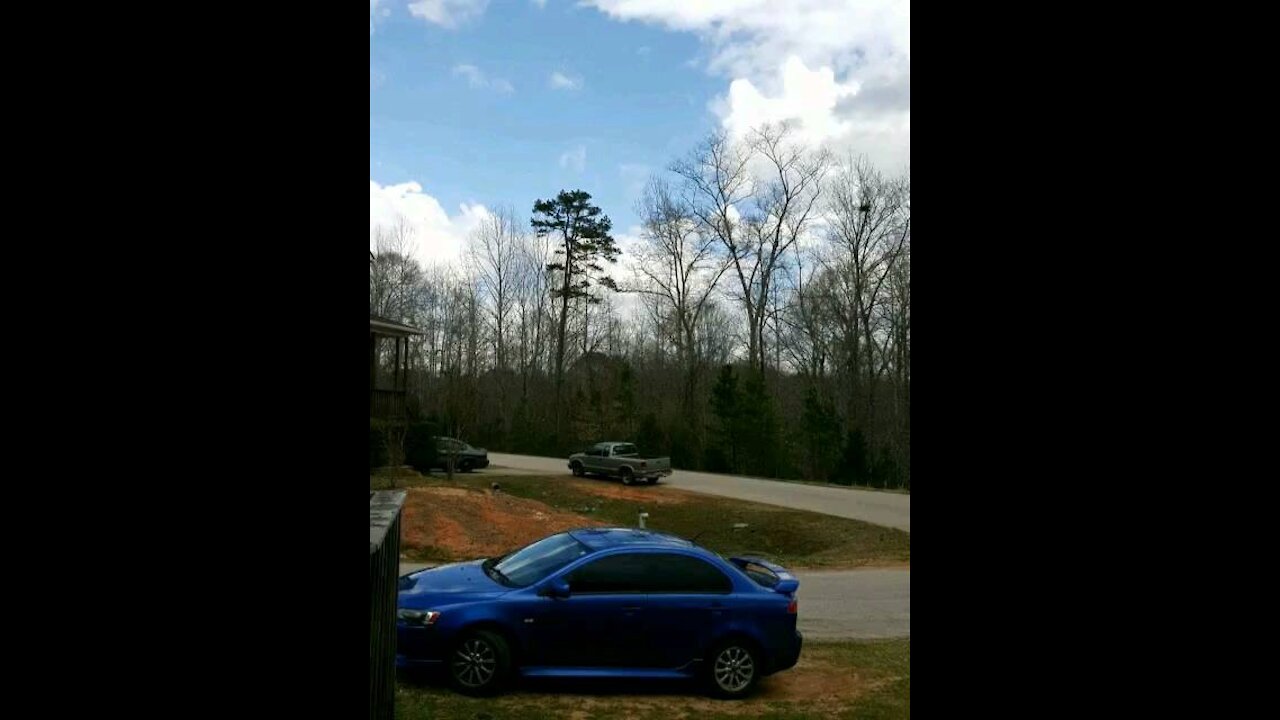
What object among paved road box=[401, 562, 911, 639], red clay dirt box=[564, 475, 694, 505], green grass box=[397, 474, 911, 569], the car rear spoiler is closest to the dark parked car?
green grass box=[397, 474, 911, 569]

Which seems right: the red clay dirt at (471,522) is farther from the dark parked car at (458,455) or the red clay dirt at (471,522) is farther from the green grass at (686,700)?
the green grass at (686,700)

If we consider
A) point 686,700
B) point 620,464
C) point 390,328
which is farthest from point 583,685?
point 620,464

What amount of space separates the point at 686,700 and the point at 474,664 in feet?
5.56

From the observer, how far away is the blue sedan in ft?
20.7

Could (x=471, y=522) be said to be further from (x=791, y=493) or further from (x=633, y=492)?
(x=791, y=493)

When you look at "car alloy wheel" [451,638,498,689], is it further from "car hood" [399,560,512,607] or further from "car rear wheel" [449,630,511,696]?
"car hood" [399,560,512,607]

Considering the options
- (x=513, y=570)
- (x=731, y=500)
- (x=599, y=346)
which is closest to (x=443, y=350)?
(x=599, y=346)

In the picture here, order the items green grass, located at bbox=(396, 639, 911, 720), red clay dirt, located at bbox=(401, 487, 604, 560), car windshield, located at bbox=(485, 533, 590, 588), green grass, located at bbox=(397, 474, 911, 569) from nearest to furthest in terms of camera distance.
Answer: green grass, located at bbox=(396, 639, 911, 720) < car windshield, located at bbox=(485, 533, 590, 588) < red clay dirt, located at bbox=(401, 487, 604, 560) < green grass, located at bbox=(397, 474, 911, 569)

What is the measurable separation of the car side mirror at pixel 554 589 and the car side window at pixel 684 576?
0.69 metres
